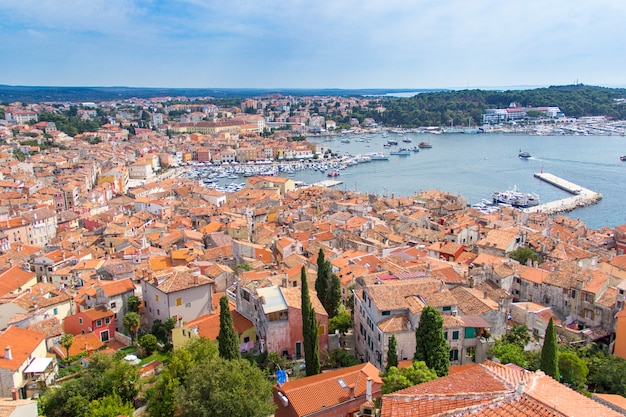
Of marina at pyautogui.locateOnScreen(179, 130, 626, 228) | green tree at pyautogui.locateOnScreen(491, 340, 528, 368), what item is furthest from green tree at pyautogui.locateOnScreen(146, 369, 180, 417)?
marina at pyautogui.locateOnScreen(179, 130, 626, 228)

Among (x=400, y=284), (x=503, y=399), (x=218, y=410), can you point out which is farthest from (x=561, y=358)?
(x=503, y=399)

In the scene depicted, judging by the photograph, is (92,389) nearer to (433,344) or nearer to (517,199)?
(433,344)

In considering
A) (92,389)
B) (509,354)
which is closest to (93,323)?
(92,389)

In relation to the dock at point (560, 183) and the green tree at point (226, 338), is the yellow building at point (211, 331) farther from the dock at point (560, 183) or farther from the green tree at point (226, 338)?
the dock at point (560, 183)

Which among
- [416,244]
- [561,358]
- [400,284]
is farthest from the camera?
[416,244]

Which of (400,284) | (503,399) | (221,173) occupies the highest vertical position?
(503,399)

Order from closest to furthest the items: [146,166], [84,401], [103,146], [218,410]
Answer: [218,410] < [84,401] < [146,166] < [103,146]

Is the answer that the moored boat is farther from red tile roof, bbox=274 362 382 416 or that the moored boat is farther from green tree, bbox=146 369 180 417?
green tree, bbox=146 369 180 417

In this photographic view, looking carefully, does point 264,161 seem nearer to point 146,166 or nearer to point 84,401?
point 146,166
